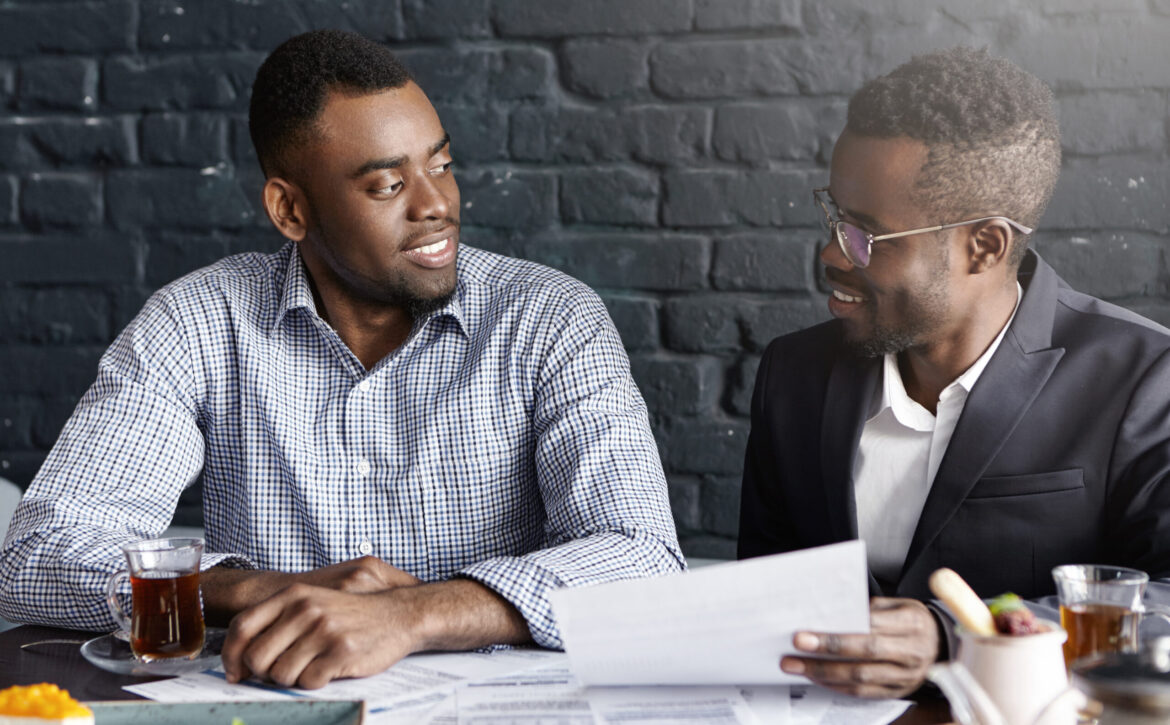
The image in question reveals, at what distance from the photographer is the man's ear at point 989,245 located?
1.47m

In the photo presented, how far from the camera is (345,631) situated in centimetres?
107

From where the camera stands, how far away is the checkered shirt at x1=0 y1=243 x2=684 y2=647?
4.97 ft

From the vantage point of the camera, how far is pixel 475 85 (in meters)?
1.92

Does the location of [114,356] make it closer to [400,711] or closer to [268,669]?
[268,669]

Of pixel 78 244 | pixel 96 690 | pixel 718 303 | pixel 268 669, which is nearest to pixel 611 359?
pixel 718 303

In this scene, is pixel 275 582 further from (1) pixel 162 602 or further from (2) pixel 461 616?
(2) pixel 461 616

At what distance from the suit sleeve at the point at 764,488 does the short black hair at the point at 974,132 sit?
0.38 metres

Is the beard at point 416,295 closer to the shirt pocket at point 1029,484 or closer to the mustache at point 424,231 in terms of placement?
the mustache at point 424,231

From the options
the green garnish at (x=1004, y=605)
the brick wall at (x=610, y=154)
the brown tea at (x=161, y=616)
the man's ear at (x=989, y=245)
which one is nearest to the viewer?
the green garnish at (x=1004, y=605)

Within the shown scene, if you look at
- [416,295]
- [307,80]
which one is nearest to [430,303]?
[416,295]

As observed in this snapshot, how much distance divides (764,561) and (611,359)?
0.71 meters

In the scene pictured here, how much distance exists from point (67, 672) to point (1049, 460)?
120cm

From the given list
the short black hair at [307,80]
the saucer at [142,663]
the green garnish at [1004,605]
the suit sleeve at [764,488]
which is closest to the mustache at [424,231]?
the short black hair at [307,80]

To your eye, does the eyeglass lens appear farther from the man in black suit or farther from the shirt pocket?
the shirt pocket
